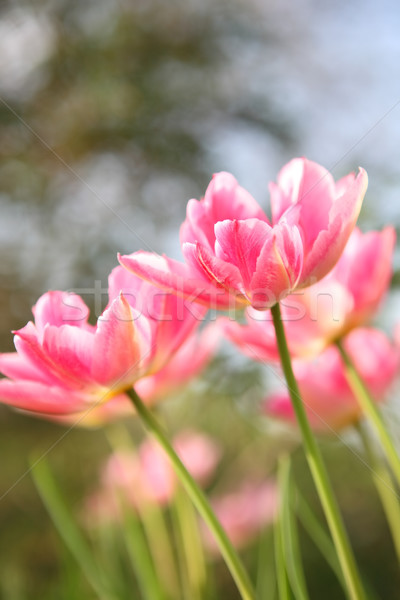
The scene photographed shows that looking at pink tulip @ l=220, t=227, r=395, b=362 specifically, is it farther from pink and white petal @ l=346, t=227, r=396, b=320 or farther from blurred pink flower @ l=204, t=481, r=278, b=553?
blurred pink flower @ l=204, t=481, r=278, b=553

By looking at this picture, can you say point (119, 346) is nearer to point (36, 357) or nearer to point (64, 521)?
point (36, 357)

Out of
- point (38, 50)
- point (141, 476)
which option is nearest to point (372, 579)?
point (141, 476)

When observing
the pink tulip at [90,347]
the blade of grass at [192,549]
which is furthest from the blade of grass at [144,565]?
the pink tulip at [90,347]

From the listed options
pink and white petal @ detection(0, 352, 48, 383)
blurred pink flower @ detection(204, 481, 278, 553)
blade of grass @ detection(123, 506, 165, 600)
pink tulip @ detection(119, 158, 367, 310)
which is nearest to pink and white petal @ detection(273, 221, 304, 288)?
pink tulip @ detection(119, 158, 367, 310)

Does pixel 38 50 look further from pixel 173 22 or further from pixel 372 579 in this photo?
pixel 372 579

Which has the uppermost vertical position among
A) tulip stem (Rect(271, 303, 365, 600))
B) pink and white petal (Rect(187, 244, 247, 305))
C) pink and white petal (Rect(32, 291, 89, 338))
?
pink and white petal (Rect(32, 291, 89, 338))
